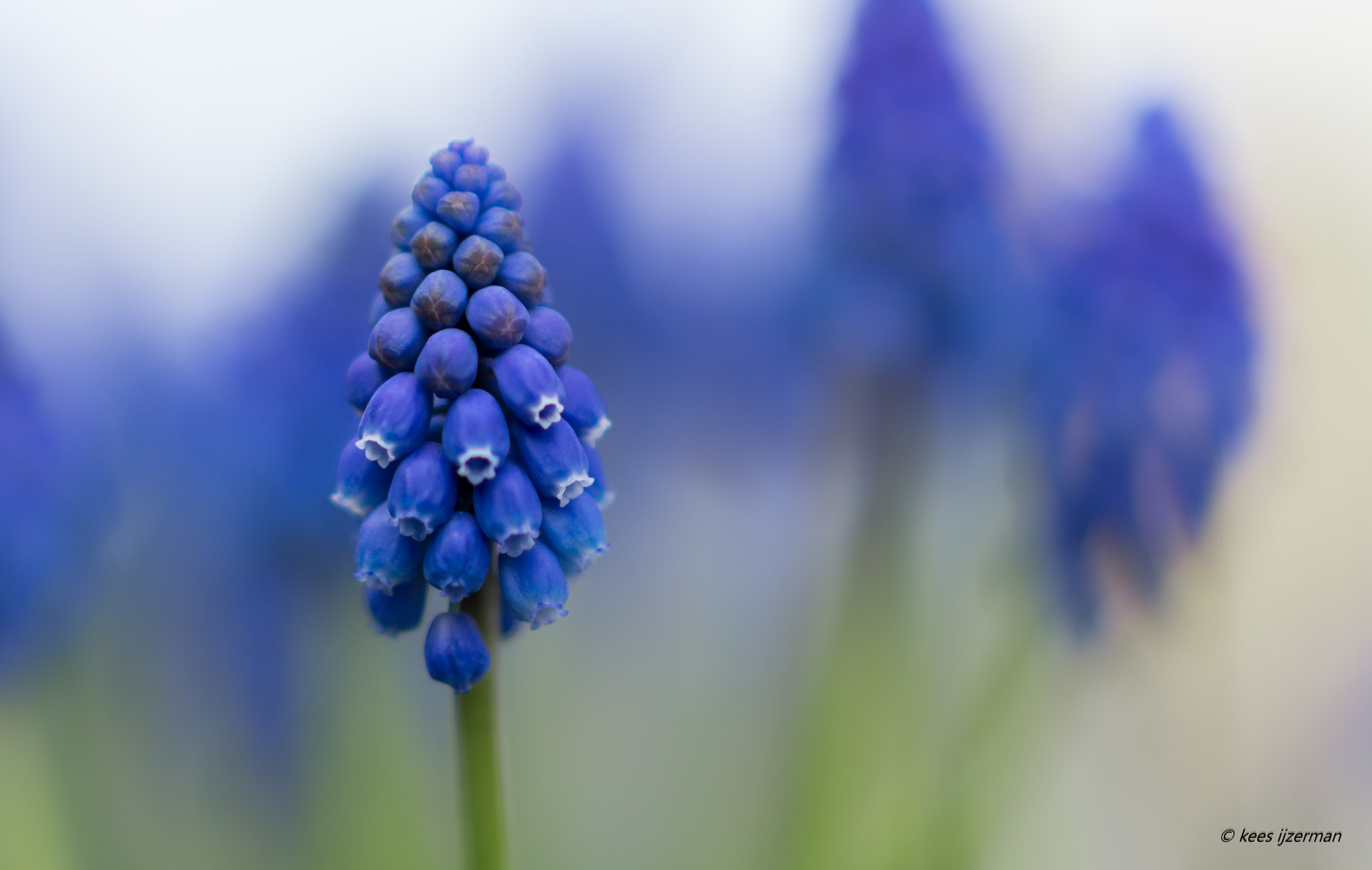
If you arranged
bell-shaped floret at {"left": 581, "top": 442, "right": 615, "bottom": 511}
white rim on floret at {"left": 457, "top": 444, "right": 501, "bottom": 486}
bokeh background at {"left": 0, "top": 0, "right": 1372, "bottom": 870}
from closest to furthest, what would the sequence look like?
white rim on floret at {"left": 457, "top": 444, "right": 501, "bottom": 486}, bell-shaped floret at {"left": 581, "top": 442, "right": 615, "bottom": 511}, bokeh background at {"left": 0, "top": 0, "right": 1372, "bottom": 870}

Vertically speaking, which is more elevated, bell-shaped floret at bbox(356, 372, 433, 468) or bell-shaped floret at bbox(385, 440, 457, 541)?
bell-shaped floret at bbox(356, 372, 433, 468)

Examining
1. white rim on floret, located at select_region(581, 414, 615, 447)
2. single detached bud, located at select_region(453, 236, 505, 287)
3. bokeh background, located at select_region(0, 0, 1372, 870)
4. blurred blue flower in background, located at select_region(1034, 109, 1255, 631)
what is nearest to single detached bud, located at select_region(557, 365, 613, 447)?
white rim on floret, located at select_region(581, 414, 615, 447)

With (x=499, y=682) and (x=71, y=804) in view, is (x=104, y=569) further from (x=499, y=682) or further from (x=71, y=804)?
(x=499, y=682)

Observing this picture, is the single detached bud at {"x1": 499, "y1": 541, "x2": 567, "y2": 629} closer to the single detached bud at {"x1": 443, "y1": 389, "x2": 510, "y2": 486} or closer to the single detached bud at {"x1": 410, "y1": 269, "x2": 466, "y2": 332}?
the single detached bud at {"x1": 443, "y1": 389, "x2": 510, "y2": 486}

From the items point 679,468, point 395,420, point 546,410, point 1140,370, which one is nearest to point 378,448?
point 395,420

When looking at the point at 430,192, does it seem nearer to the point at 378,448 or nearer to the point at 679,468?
the point at 378,448
